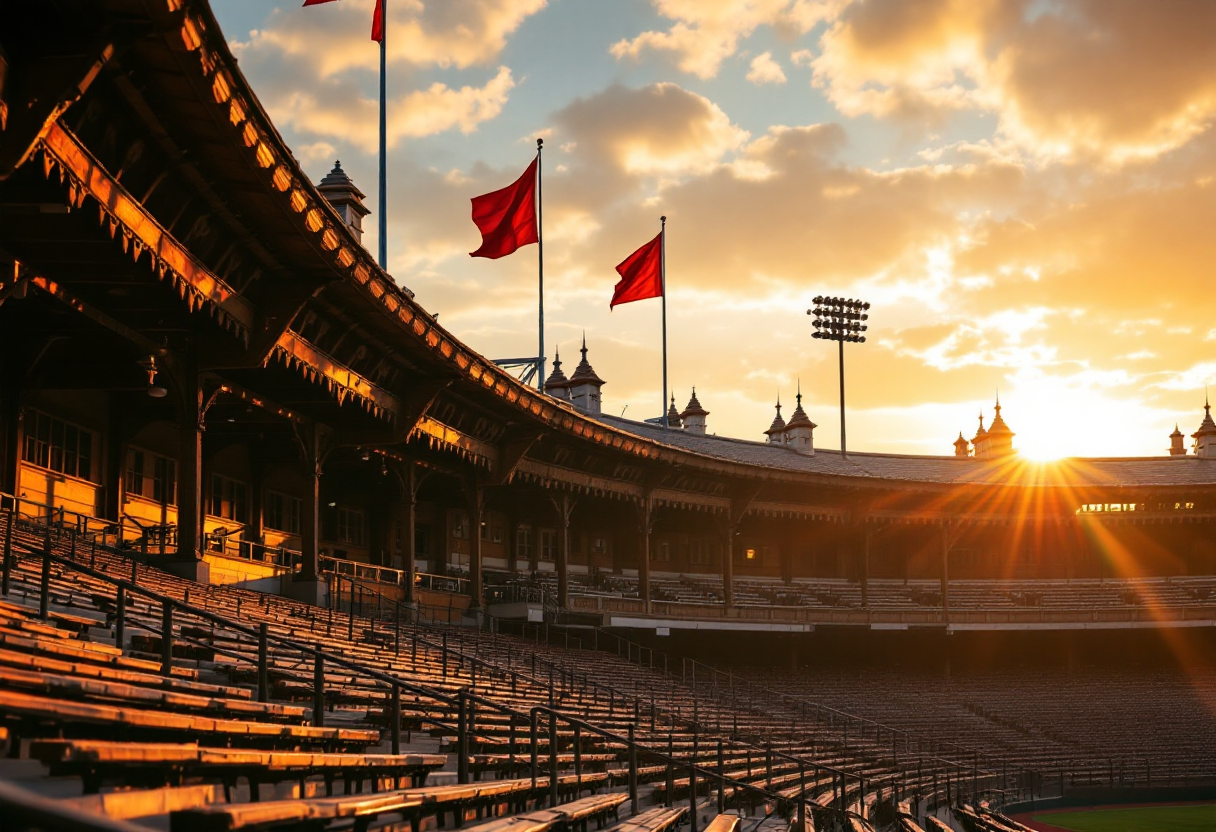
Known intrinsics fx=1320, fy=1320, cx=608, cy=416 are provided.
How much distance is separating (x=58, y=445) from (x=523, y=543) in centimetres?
2279

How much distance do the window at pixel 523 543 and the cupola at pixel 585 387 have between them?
63.2 ft

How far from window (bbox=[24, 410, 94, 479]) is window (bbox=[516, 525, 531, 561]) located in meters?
21.0

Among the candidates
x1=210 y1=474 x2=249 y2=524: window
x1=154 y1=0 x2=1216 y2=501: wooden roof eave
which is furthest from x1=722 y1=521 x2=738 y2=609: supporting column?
x1=210 y1=474 x2=249 y2=524: window

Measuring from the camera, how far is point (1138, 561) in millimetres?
58844

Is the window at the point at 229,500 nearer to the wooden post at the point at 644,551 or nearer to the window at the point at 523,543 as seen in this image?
the wooden post at the point at 644,551

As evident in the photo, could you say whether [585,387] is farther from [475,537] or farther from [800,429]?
[475,537]

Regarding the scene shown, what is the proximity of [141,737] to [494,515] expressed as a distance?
36.7 metres

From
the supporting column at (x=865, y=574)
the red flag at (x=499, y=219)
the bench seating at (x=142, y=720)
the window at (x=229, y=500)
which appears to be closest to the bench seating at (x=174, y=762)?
the bench seating at (x=142, y=720)

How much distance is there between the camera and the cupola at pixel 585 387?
66562 millimetres

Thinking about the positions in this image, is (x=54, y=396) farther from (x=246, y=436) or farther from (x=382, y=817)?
(x=382, y=817)

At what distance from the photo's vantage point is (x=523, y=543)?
46812 millimetres

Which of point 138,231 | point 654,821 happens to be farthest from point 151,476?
point 654,821

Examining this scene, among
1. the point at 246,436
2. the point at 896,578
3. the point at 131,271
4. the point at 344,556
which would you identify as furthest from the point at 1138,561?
the point at 131,271

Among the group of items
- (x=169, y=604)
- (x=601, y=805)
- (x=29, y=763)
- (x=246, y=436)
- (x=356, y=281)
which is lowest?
(x=601, y=805)
